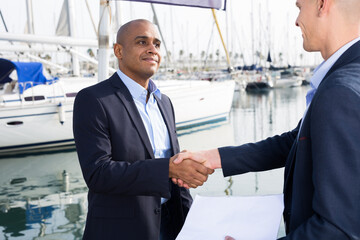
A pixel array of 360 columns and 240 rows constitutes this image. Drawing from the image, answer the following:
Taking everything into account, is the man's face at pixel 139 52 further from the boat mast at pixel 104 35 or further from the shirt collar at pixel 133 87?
the boat mast at pixel 104 35

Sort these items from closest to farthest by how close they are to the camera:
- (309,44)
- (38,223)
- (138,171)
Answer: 1. (309,44)
2. (138,171)
3. (38,223)

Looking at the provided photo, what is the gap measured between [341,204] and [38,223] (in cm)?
512

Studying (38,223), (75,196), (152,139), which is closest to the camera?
(152,139)

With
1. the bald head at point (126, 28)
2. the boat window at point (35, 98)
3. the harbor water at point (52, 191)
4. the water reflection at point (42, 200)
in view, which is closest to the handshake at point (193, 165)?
the bald head at point (126, 28)

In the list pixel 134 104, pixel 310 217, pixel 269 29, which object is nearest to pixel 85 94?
pixel 134 104

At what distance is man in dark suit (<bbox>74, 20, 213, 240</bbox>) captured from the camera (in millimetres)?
1885

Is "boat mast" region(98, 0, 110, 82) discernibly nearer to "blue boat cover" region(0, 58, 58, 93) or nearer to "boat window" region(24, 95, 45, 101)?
"blue boat cover" region(0, 58, 58, 93)

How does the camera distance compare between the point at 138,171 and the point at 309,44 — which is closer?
the point at 309,44

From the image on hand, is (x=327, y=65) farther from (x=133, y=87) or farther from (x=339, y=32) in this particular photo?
(x=133, y=87)

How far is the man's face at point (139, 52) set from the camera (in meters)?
2.35

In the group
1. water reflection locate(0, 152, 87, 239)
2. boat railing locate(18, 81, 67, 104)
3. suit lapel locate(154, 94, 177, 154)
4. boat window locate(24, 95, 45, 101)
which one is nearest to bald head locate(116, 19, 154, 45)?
suit lapel locate(154, 94, 177, 154)

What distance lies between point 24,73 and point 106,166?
10.2 meters

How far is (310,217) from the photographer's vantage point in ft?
3.98

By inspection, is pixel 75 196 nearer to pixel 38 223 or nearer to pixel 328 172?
pixel 38 223
